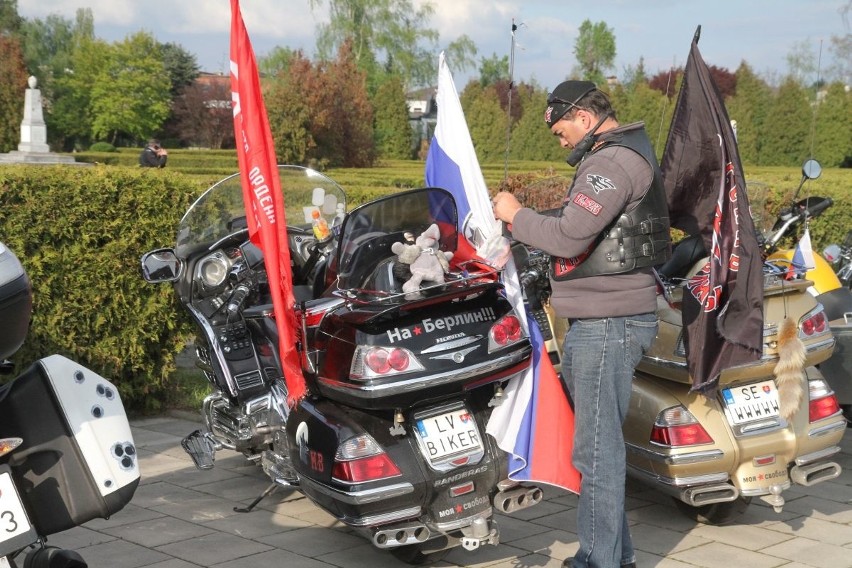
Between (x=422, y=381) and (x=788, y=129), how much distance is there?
34.4m

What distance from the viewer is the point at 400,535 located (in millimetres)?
4098

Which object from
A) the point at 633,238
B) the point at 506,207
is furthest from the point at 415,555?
the point at 633,238

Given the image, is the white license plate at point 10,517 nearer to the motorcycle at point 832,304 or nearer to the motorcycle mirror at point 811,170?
the motorcycle at point 832,304

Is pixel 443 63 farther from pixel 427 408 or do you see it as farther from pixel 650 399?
pixel 650 399

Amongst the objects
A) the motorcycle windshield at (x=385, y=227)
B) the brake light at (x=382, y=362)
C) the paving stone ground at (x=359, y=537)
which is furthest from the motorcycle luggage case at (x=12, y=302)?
the paving stone ground at (x=359, y=537)

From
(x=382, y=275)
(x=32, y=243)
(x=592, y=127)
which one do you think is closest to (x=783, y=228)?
(x=592, y=127)

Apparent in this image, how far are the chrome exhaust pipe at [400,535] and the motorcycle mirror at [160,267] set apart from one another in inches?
84.3

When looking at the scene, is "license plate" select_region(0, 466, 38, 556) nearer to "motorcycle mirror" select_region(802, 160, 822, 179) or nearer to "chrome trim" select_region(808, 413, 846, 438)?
"chrome trim" select_region(808, 413, 846, 438)

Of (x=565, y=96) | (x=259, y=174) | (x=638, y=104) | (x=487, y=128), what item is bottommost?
(x=259, y=174)

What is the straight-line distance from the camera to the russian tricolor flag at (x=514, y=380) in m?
4.32

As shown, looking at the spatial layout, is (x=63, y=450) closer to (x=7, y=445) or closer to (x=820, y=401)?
(x=7, y=445)

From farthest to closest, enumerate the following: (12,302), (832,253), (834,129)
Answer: (834,129) → (832,253) → (12,302)

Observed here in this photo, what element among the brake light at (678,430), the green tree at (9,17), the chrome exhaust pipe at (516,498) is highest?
the green tree at (9,17)

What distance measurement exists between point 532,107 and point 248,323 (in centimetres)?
3275
